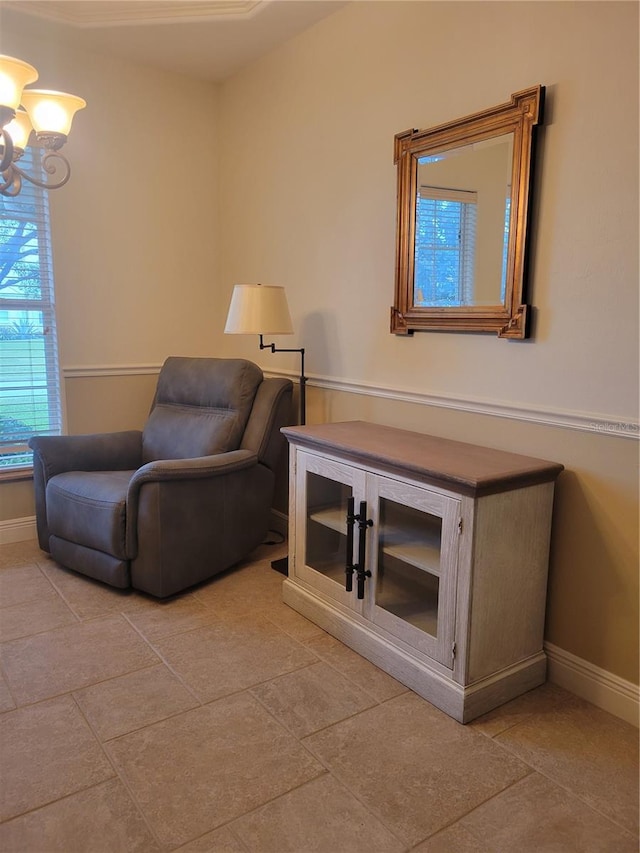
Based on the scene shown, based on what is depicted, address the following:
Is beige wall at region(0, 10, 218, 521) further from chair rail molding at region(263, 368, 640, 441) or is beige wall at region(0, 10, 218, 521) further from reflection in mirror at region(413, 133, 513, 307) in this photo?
reflection in mirror at region(413, 133, 513, 307)

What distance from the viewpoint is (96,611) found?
2641 mm

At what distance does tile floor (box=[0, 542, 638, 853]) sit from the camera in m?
1.53

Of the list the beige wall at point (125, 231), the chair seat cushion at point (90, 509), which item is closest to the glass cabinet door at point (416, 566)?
the chair seat cushion at point (90, 509)

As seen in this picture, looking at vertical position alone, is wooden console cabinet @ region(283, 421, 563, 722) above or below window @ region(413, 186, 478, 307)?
below

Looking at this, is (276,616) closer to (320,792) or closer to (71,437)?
(320,792)

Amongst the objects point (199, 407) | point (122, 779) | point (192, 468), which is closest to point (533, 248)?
point (192, 468)

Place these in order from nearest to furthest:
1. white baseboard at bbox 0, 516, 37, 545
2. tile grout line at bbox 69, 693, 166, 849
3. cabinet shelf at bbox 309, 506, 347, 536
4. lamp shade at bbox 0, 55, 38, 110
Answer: tile grout line at bbox 69, 693, 166, 849 < lamp shade at bbox 0, 55, 38, 110 < cabinet shelf at bbox 309, 506, 347, 536 < white baseboard at bbox 0, 516, 37, 545

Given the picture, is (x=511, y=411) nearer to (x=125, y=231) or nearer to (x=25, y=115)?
(x=25, y=115)

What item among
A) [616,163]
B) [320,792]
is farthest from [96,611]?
[616,163]

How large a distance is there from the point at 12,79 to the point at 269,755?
202 cm

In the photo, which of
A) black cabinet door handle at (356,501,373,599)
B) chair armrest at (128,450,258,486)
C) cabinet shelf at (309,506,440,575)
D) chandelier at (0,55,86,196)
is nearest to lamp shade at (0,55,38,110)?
chandelier at (0,55,86,196)

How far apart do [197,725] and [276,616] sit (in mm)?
742

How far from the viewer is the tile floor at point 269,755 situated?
1531mm

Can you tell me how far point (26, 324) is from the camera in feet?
11.1
